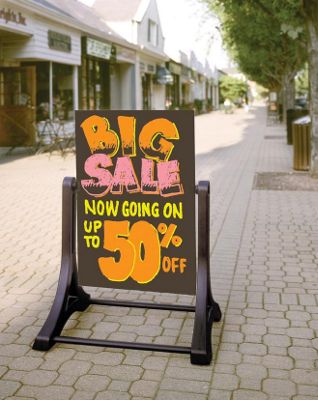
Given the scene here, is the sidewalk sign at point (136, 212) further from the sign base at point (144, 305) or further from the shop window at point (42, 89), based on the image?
the shop window at point (42, 89)

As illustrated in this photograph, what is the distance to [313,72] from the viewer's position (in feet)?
35.2

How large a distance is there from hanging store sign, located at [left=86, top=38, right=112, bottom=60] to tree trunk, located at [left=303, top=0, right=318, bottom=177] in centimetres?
1233

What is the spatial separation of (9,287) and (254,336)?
2.20 metres

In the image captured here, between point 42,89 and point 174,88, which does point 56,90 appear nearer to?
point 42,89

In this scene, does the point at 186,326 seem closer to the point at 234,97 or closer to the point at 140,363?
the point at 140,363

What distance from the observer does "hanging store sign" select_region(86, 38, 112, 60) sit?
70.8 ft

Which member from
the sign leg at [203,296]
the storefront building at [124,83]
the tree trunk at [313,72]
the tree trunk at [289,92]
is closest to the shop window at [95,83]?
the storefront building at [124,83]

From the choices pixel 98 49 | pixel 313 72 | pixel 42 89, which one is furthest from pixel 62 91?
pixel 313 72

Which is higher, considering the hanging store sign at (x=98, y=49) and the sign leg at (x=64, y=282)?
the hanging store sign at (x=98, y=49)

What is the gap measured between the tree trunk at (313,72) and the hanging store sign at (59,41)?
377 inches

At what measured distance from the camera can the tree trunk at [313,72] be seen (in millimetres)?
10500

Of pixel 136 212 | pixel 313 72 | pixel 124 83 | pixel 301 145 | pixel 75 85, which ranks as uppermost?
pixel 124 83

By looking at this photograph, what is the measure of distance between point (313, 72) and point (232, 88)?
67692 millimetres

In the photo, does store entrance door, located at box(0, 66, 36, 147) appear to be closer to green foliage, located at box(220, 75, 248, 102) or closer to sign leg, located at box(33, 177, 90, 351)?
sign leg, located at box(33, 177, 90, 351)
